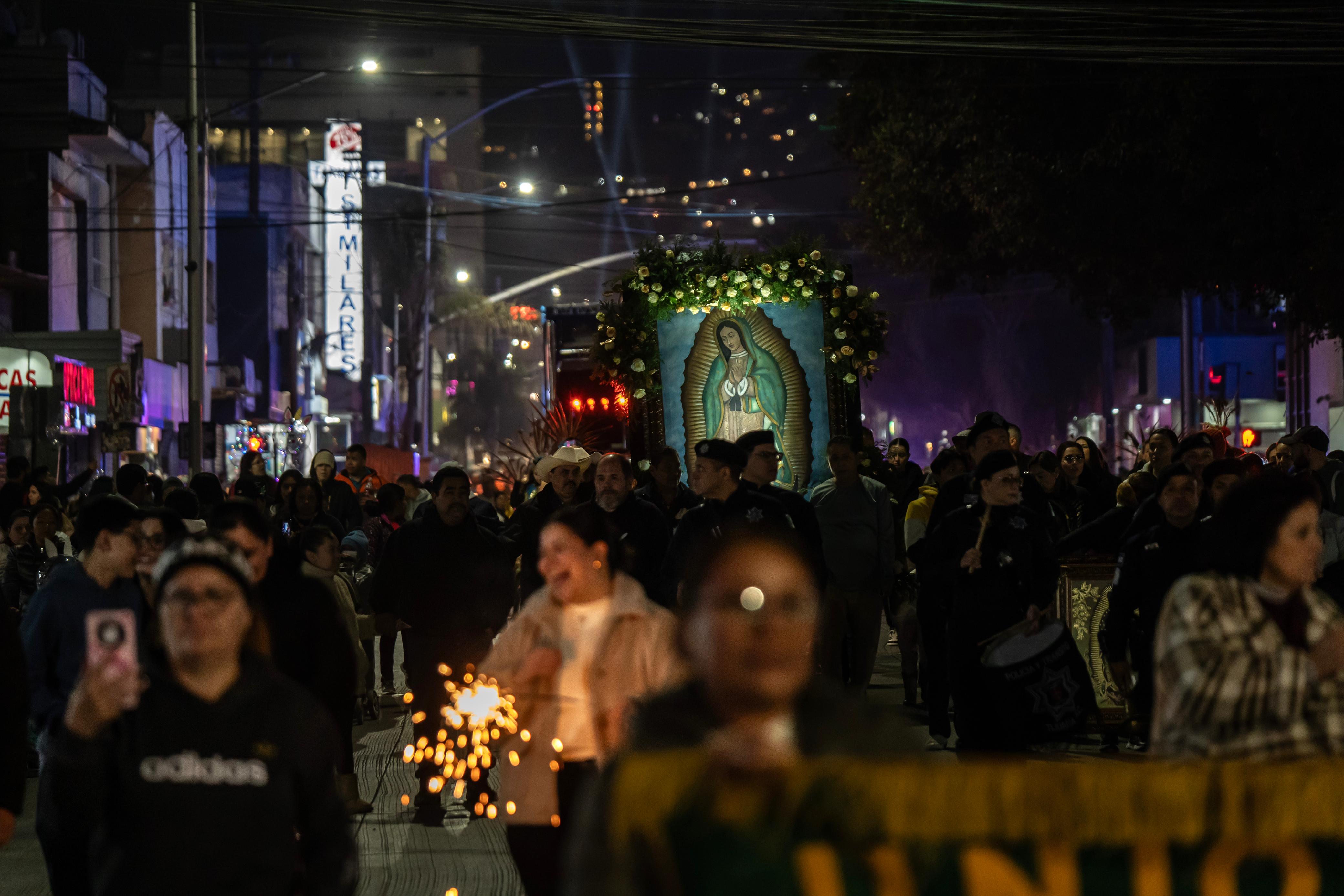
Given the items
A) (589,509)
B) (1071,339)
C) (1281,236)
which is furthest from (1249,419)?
(589,509)

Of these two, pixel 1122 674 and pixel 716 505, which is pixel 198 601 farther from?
pixel 716 505

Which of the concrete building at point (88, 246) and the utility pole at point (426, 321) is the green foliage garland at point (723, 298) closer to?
the concrete building at point (88, 246)

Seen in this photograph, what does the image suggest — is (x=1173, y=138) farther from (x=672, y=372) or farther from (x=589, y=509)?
(x=589, y=509)

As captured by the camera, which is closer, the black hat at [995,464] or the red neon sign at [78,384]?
the black hat at [995,464]

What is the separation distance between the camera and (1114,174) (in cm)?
2205

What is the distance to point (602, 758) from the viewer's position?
5094mm

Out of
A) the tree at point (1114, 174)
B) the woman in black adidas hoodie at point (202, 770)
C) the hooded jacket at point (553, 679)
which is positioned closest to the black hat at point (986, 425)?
the hooded jacket at point (553, 679)

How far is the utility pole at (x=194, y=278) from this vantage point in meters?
26.1

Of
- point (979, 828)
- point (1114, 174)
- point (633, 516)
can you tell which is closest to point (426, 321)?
point (1114, 174)

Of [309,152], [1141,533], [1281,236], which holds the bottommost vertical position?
[1141,533]

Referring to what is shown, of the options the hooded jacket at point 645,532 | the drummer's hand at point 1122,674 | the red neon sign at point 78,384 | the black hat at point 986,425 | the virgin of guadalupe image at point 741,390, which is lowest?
the drummer's hand at point 1122,674

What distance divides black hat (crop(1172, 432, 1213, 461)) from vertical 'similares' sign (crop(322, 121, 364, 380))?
54900 millimetres

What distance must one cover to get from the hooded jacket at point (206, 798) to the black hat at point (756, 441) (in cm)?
576

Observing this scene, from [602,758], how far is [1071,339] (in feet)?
266
